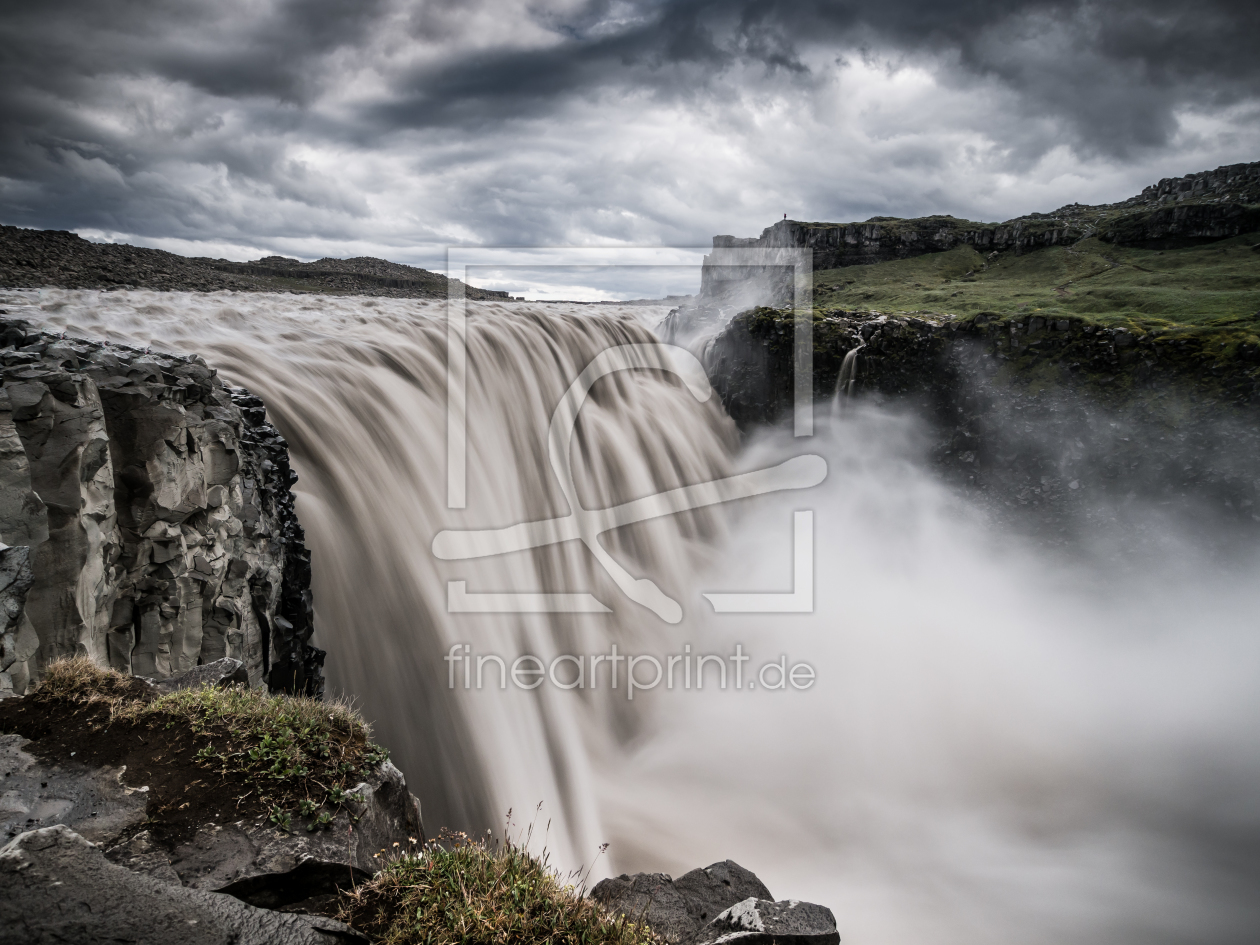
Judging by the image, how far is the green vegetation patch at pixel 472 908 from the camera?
11.6 ft

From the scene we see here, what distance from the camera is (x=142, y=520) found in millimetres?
6895

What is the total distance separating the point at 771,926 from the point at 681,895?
156 centimetres

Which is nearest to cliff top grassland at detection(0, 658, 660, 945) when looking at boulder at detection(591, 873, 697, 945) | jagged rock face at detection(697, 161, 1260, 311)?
boulder at detection(591, 873, 697, 945)

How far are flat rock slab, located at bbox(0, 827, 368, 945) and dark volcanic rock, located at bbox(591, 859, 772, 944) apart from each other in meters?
3.29

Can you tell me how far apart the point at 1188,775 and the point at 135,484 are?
794 inches

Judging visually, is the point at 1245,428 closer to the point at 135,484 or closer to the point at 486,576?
the point at 486,576

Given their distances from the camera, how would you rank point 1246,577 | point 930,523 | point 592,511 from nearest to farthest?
point 592,511 < point 1246,577 < point 930,523

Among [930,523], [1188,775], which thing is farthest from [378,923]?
[930,523]

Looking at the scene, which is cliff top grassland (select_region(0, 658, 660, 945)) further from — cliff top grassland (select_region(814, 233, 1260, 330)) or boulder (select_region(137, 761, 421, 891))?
cliff top grassland (select_region(814, 233, 1260, 330))

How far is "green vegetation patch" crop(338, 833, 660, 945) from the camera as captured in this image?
355 centimetres

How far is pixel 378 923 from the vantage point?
144 inches

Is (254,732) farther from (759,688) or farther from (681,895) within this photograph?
(759,688)

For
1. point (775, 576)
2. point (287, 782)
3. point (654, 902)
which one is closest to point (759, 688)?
point (775, 576)

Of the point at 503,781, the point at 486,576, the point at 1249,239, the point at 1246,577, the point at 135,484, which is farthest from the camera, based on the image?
the point at 1249,239
